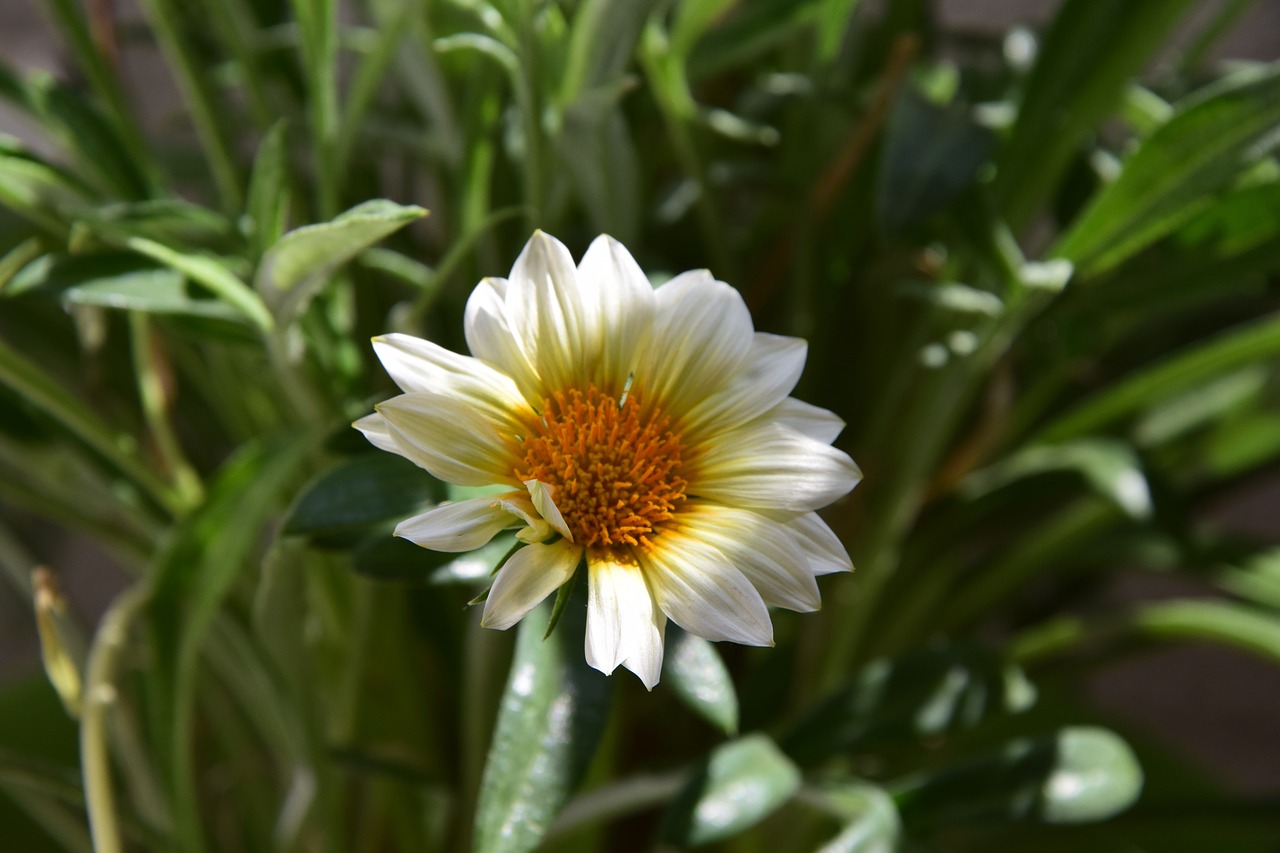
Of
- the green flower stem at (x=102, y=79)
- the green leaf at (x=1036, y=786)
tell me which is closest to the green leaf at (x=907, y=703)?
the green leaf at (x=1036, y=786)

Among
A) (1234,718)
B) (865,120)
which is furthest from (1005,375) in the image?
(1234,718)

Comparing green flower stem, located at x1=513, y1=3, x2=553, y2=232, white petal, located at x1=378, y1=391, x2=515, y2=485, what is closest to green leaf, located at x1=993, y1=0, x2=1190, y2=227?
green flower stem, located at x1=513, y1=3, x2=553, y2=232

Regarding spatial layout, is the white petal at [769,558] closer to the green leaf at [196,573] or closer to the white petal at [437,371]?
the white petal at [437,371]

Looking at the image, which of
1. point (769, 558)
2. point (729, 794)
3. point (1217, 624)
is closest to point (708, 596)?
point (769, 558)

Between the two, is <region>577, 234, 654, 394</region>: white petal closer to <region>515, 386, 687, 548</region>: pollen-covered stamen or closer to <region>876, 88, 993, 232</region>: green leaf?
<region>515, 386, 687, 548</region>: pollen-covered stamen


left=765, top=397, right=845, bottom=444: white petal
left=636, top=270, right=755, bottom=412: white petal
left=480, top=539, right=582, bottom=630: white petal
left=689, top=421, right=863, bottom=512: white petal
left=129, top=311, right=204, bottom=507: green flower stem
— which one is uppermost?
left=636, top=270, right=755, bottom=412: white petal

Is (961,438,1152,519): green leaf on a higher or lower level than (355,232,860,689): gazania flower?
lower
